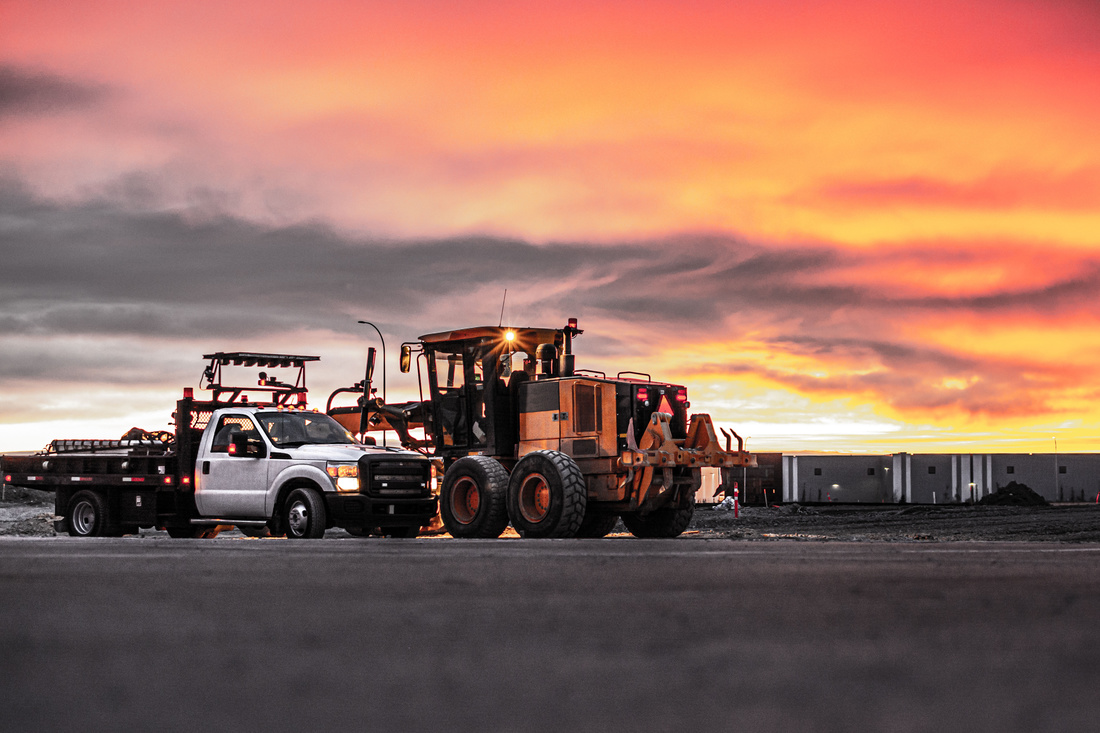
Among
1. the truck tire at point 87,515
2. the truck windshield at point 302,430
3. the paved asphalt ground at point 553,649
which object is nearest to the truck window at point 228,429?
the truck windshield at point 302,430

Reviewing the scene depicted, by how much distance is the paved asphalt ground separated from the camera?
4160 millimetres

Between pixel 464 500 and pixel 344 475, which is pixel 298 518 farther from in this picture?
pixel 464 500

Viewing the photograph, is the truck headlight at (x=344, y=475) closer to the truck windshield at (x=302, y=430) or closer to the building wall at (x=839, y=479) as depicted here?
the truck windshield at (x=302, y=430)

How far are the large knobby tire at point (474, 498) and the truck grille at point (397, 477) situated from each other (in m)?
0.41

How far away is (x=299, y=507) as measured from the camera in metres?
21.0

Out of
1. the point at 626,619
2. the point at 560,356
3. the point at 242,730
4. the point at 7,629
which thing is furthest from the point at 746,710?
the point at 560,356

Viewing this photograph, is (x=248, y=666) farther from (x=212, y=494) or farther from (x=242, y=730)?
(x=212, y=494)

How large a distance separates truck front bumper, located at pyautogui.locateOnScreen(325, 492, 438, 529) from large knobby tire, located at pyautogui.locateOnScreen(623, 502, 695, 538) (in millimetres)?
3643

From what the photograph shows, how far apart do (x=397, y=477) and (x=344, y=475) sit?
1.03 m

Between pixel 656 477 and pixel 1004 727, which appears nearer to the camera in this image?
pixel 1004 727

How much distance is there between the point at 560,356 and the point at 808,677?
18.6 meters

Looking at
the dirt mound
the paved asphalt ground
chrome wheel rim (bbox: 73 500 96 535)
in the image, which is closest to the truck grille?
chrome wheel rim (bbox: 73 500 96 535)

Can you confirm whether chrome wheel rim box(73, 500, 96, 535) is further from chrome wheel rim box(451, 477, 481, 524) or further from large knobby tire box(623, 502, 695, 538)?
large knobby tire box(623, 502, 695, 538)

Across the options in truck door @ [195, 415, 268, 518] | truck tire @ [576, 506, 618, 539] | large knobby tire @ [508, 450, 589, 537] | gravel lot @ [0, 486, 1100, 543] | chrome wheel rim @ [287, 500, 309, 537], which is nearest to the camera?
large knobby tire @ [508, 450, 589, 537]
